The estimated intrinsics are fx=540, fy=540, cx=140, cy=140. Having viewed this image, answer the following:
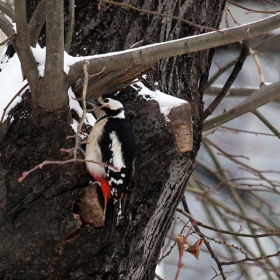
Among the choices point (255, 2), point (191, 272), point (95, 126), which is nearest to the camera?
point (95, 126)

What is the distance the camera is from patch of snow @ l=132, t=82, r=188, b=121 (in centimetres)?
275

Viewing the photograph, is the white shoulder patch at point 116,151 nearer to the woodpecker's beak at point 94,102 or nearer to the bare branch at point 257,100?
the woodpecker's beak at point 94,102

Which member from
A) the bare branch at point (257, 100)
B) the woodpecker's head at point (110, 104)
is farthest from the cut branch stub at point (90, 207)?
the bare branch at point (257, 100)

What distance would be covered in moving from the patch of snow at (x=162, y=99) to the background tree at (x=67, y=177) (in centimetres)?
4

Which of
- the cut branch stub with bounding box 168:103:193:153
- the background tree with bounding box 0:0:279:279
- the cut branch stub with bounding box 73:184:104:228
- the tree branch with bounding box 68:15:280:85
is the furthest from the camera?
the cut branch stub with bounding box 168:103:193:153

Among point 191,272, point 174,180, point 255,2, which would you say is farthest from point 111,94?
point 191,272

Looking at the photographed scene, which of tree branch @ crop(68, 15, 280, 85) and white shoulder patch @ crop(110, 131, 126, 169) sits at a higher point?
tree branch @ crop(68, 15, 280, 85)

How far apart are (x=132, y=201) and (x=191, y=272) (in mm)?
3989

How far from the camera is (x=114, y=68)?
254 centimetres

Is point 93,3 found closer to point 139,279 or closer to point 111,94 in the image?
point 111,94

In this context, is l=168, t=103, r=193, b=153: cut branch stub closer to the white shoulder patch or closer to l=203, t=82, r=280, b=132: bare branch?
the white shoulder patch

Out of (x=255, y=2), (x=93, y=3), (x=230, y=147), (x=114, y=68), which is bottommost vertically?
(x=114, y=68)

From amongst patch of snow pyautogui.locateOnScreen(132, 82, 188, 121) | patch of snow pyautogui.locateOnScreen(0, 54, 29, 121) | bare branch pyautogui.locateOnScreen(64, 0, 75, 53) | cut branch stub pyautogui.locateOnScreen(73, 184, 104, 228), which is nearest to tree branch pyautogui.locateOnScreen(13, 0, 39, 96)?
patch of snow pyautogui.locateOnScreen(0, 54, 29, 121)

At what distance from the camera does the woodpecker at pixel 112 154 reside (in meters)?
2.66
